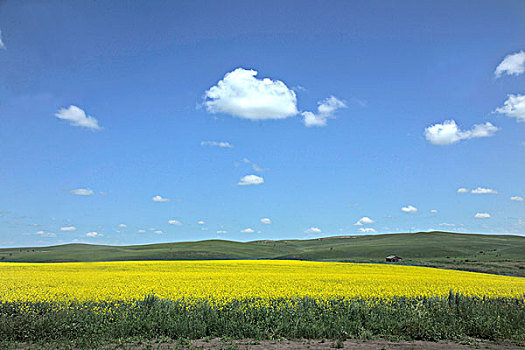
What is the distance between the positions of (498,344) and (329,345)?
5.20 metres

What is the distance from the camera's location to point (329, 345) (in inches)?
435

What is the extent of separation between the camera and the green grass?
11.8m

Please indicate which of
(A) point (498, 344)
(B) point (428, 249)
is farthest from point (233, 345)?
(B) point (428, 249)

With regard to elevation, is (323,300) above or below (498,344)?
above

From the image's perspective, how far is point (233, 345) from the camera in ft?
35.8

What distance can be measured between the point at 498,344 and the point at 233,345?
25.9 feet

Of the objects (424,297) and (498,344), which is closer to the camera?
(498,344)

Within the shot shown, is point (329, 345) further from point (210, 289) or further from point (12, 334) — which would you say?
point (12, 334)

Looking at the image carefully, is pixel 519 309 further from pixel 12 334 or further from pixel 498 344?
pixel 12 334

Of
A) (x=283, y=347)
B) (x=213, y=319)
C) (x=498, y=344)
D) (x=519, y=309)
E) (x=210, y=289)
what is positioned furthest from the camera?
(x=210, y=289)

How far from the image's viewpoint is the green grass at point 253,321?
38.8 ft

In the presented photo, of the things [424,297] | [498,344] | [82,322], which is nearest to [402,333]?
[498,344]

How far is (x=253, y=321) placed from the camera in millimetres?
12578

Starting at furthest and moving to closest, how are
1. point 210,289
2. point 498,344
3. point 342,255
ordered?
1. point 342,255
2. point 210,289
3. point 498,344
